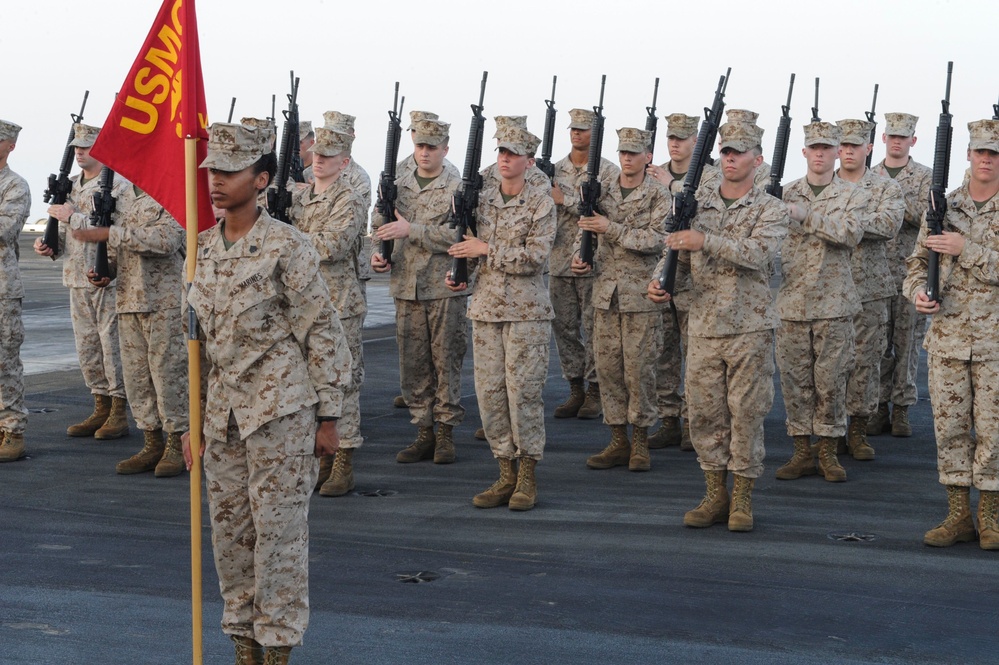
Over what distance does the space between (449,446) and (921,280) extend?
324 cm

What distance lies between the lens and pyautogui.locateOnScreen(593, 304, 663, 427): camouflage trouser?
28.5 ft

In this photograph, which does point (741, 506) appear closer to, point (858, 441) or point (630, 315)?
point (630, 315)

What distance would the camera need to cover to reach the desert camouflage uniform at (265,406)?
4.59 metres

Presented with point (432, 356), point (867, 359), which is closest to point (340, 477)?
point (432, 356)

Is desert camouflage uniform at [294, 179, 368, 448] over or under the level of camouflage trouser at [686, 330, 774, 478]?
over

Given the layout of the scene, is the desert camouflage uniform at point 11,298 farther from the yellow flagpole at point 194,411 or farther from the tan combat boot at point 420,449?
the yellow flagpole at point 194,411

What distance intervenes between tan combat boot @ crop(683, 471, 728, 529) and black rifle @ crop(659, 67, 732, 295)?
1018 mm

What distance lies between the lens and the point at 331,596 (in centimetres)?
588

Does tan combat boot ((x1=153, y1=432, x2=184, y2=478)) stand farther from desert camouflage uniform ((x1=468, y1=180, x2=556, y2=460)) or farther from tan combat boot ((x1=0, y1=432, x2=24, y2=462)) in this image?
desert camouflage uniform ((x1=468, y1=180, x2=556, y2=460))

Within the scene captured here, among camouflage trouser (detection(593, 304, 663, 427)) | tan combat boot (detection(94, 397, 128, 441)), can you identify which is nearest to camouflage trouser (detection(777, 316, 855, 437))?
camouflage trouser (detection(593, 304, 663, 427))

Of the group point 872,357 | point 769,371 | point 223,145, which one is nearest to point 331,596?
point 223,145

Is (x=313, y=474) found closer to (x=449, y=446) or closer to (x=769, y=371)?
(x=769, y=371)

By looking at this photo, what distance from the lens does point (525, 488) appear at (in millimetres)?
7566

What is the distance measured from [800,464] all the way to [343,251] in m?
3.05
